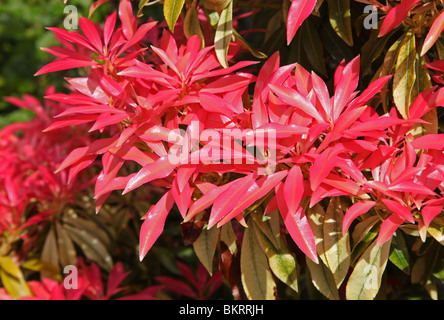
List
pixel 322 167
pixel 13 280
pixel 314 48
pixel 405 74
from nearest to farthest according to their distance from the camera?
pixel 322 167, pixel 405 74, pixel 314 48, pixel 13 280

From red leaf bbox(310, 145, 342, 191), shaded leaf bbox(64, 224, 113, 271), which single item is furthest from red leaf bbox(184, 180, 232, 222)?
shaded leaf bbox(64, 224, 113, 271)

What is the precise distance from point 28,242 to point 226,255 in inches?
24.3

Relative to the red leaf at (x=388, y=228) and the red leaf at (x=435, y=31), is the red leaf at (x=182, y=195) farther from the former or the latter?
the red leaf at (x=435, y=31)

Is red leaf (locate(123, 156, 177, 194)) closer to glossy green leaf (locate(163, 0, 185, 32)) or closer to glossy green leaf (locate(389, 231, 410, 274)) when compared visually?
glossy green leaf (locate(163, 0, 185, 32))

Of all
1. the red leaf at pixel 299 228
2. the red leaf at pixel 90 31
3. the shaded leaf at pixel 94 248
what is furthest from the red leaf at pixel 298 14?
the shaded leaf at pixel 94 248

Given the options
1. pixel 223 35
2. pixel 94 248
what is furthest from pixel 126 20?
pixel 94 248

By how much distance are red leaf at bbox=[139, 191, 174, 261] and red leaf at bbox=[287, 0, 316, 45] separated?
288 millimetres

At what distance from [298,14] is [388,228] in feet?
1.02

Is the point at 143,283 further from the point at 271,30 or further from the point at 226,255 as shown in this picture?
the point at 271,30

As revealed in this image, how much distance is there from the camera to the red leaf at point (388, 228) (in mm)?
663

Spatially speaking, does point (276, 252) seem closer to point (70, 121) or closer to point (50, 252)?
point (70, 121)

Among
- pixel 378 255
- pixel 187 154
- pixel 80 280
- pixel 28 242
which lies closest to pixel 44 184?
pixel 28 242

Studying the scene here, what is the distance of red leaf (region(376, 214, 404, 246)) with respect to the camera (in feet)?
2.18

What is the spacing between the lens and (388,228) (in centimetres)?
67
